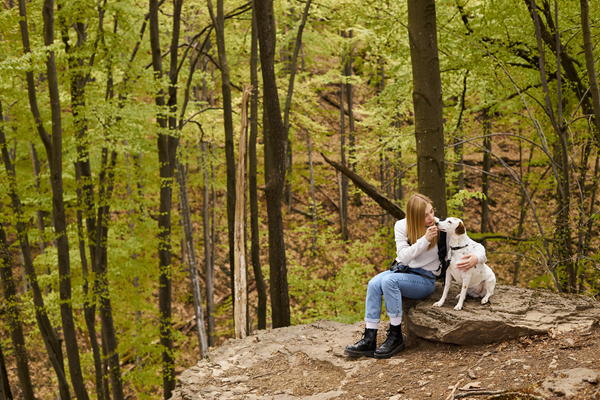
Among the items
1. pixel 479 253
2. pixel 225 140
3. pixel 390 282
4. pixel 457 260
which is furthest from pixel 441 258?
pixel 225 140

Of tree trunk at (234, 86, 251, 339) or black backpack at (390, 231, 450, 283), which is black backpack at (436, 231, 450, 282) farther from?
tree trunk at (234, 86, 251, 339)

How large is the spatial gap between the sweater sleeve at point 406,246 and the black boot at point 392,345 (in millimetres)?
680

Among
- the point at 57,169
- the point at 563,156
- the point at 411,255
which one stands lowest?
the point at 411,255

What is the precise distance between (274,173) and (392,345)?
3.55 metres

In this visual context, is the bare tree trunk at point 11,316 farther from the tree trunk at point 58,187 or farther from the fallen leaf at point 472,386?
the fallen leaf at point 472,386

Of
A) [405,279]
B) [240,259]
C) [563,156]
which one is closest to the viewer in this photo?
[405,279]

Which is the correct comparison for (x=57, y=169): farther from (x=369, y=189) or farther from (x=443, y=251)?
(x=443, y=251)

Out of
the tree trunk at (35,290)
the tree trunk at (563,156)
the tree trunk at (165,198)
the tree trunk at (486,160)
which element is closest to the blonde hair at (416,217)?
the tree trunk at (563,156)

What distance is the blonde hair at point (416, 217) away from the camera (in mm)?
3844

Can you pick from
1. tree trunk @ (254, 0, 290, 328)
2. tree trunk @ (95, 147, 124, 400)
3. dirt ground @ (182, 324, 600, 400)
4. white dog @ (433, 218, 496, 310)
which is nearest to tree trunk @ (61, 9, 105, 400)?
tree trunk @ (95, 147, 124, 400)

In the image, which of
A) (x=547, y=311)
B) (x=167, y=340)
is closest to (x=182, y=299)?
(x=167, y=340)

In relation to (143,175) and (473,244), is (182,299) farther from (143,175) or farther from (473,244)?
(473,244)

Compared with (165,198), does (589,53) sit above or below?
→ above

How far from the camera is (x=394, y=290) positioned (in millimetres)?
3902
